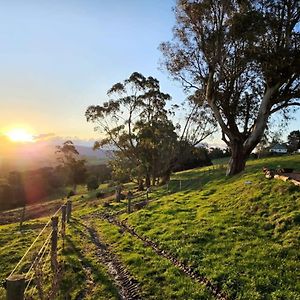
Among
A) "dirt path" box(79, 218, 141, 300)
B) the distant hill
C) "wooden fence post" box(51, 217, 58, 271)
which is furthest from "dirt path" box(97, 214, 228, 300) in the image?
the distant hill

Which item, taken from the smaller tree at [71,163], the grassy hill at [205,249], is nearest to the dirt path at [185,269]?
the grassy hill at [205,249]

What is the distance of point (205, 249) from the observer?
13258 millimetres

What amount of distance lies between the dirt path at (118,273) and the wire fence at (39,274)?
1738 millimetres

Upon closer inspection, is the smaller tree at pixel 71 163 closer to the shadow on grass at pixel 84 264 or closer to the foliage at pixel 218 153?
the foliage at pixel 218 153

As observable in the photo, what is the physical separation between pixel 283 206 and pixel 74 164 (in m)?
70.7

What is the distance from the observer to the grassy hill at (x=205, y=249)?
33.9 feet

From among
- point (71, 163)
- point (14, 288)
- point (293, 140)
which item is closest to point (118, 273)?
point (14, 288)

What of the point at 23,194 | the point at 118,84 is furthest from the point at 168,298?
the point at 23,194

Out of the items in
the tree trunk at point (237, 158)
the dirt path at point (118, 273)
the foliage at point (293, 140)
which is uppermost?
the foliage at point (293, 140)

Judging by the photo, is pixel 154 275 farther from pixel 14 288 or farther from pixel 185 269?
pixel 14 288

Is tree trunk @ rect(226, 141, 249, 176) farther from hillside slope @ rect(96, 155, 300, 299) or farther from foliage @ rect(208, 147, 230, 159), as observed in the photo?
foliage @ rect(208, 147, 230, 159)

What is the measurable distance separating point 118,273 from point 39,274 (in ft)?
12.1

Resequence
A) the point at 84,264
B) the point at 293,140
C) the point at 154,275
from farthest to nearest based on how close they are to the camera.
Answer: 1. the point at 293,140
2. the point at 84,264
3. the point at 154,275

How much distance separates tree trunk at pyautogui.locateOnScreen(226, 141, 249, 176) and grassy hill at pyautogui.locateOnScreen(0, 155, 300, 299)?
6.92 meters
